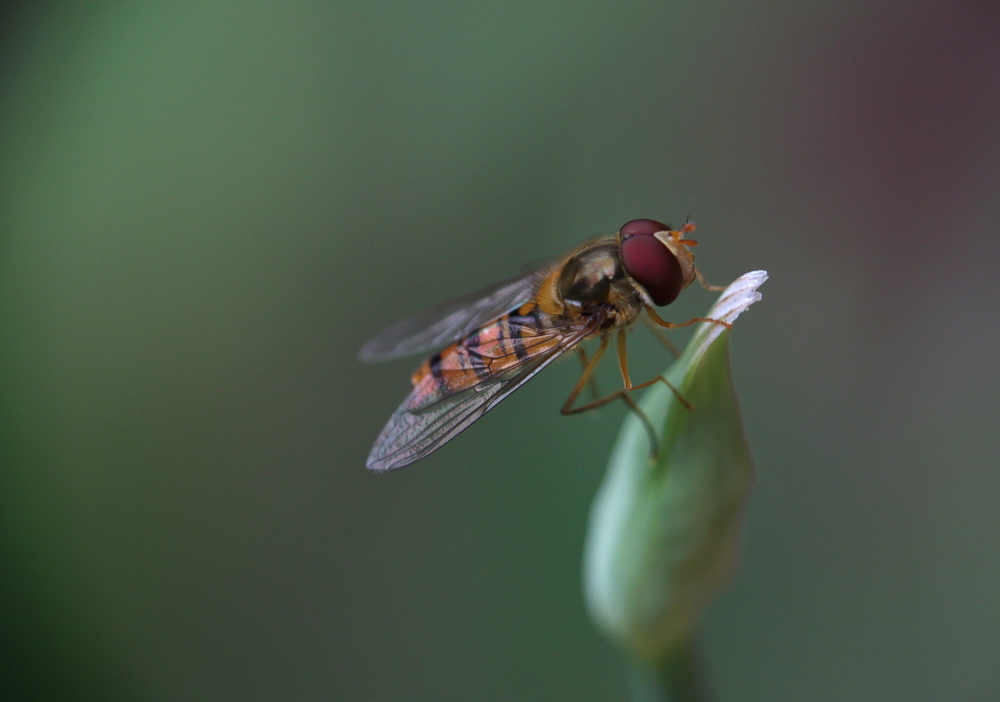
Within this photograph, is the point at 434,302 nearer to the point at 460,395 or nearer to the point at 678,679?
the point at 460,395

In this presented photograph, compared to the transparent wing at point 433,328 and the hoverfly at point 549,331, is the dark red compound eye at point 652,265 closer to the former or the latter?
the hoverfly at point 549,331

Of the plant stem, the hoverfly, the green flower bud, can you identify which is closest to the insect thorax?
the hoverfly

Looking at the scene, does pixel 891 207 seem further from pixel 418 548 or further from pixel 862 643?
pixel 418 548

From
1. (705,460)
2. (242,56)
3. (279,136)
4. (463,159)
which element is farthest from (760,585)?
(242,56)

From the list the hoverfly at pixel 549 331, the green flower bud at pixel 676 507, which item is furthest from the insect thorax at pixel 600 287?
the green flower bud at pixel 676 507

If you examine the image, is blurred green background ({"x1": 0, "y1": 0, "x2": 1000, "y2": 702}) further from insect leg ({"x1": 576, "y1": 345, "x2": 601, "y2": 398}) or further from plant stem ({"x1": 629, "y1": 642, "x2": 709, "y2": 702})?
plant stem ({"x1": 629, "y1": 642, "x2": 709, "y2": 702})

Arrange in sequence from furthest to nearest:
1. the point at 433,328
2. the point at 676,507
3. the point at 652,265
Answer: the point at 433,328 < the point at 652,265 < the point at 676,507

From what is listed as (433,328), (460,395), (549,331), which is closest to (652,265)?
(549,331)
